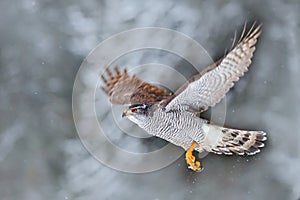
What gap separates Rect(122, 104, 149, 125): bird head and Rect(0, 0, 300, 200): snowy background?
0.62 meters

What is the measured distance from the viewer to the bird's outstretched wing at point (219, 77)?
5.66 feet

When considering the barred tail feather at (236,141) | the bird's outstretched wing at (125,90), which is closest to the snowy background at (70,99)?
the barred tail feather at (236,141)

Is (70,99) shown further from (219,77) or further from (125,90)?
(219,77)

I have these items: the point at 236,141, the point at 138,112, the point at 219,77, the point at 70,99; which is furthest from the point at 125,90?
the point at 70,99

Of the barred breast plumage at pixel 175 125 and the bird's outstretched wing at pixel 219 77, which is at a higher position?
the bird's outstretched wing at pixel 219 77

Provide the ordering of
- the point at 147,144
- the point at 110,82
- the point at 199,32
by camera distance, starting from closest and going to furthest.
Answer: the point at 110,82 < the point at 199,32 < the point at 147,144

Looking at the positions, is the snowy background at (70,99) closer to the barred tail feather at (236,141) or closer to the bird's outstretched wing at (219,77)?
the barred tail feather at (236,141)

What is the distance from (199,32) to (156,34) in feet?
0.62

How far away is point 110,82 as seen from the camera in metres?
1.88

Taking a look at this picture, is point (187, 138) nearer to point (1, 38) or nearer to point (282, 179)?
point (282, 179)

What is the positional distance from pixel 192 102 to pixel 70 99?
2.55ft

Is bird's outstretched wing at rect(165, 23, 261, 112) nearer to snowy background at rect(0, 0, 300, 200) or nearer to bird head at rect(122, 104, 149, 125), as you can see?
bird head at rect(122, 104, 149, 125)

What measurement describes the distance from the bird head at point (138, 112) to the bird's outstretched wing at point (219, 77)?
9cm

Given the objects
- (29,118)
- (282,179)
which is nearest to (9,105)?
(29,118)
